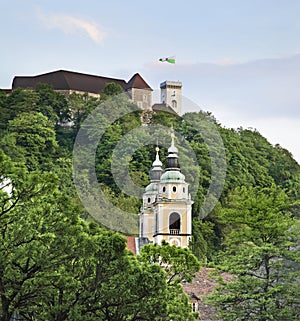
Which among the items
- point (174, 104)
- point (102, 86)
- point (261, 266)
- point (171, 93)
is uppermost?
point (171, 93)

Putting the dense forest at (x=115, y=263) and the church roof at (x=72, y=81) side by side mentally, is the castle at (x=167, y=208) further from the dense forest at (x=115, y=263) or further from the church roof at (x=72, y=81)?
the church roof at (x=72, y=81)

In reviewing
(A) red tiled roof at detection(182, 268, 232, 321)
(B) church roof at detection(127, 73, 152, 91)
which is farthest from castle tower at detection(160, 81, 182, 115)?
(A) red tiled roof at detection(182, 268, 232, 321)

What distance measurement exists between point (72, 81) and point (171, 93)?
12.1m

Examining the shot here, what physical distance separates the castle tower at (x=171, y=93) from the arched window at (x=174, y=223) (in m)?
54.4

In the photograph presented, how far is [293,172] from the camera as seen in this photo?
127125mm

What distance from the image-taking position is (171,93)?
142 metres

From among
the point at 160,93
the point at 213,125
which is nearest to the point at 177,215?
the point at 213,125

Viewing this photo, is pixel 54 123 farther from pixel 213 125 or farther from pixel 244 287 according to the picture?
pixel 244 287

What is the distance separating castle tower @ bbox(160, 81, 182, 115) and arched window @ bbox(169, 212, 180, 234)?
54.4 m

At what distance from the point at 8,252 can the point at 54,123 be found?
296 ft

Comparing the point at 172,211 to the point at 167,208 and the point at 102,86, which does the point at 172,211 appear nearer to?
the point at 167,208

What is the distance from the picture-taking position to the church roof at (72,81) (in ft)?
446

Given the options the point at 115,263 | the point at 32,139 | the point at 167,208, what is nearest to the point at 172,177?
the point at 167,208

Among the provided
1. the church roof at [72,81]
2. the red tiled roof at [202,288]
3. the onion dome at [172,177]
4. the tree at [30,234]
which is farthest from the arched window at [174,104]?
the tree at [30,234]
